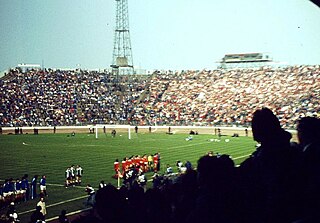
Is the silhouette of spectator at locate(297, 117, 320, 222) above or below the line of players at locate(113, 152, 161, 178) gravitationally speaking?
above

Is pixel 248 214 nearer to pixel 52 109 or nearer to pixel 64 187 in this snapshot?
pixel 64 187

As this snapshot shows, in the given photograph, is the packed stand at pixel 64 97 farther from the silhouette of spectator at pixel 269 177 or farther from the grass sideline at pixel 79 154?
the silhouette of spectator at pixel 269 177

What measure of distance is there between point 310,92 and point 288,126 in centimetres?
754

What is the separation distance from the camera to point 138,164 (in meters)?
22.4

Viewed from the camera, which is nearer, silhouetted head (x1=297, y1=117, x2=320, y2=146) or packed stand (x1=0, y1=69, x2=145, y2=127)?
silhouetted head (x1=297, y1=117, x2=320, y2=146)

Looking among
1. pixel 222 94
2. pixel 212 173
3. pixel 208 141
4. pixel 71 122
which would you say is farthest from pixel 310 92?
pixel 212 173

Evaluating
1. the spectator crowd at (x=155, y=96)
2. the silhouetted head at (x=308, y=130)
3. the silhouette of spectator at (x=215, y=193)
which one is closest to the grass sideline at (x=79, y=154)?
the silhouetted head at (x=308, y=130)

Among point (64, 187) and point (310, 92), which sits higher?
point (310, 92)

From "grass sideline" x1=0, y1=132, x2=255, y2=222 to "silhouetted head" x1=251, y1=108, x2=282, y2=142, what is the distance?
1141 cm

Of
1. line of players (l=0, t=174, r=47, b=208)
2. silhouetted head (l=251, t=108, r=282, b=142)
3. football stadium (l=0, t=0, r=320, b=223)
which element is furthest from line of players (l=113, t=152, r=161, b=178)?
silhouetted head (l=251, t=108, r=282, b=142)

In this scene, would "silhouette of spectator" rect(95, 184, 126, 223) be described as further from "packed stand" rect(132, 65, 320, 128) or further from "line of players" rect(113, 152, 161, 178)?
"packed stand" rect(132, 65, 320, 128)

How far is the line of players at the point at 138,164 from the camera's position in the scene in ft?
69.7

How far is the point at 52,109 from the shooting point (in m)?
55.8

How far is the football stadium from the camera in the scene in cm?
357
